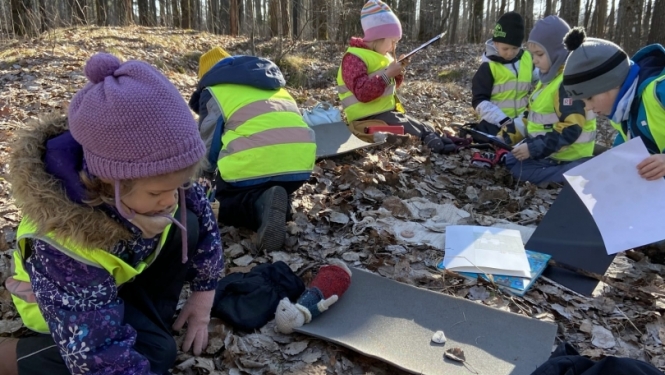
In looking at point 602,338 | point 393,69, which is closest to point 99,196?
point 602,338

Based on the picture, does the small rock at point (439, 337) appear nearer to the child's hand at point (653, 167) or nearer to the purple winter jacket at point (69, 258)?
the purple winter jacket at point (69, 258)

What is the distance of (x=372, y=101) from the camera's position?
5828 millimetres

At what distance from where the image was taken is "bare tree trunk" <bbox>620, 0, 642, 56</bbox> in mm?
9211

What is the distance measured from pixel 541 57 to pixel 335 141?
2.12 m

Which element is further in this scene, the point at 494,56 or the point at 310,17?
the point at 310,17

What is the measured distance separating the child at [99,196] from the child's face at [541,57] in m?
4.12

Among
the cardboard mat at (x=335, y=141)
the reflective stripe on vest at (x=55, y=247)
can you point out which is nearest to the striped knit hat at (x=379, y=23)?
the cardboard mat at (x=335, y=141)

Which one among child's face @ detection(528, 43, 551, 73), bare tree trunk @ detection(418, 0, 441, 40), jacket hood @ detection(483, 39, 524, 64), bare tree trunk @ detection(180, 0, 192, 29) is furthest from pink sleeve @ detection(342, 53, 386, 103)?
bare tree trunk @ detection(418, 0, 441, 40)

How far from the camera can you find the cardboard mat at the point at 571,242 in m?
3.09

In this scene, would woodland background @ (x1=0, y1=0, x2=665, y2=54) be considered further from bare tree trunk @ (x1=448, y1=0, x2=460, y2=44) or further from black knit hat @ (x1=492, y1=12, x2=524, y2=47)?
black knit hat @ (x1=492, y1=12, x2=524, y2=47)

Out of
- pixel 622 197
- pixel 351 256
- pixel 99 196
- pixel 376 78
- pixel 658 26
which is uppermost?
pixel 658 26

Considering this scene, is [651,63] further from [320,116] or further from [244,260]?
[320,116]

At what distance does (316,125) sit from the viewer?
5.54 metres

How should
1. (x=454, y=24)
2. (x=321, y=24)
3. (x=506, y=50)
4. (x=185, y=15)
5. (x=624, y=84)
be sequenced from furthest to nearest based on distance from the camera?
(x=454, y=24) < (x=185, y=15) < (x=321, y=24) < (x=506, y=50) < (x=624, y=84)
